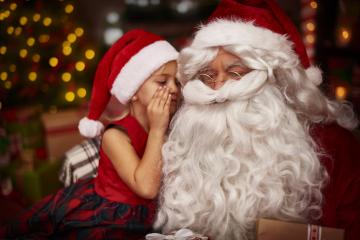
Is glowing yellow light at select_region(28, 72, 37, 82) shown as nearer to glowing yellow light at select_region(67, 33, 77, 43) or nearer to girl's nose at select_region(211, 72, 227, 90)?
glowing yellow light at select_region(67, 33, 77, 43)

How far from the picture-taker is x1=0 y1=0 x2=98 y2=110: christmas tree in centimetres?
302

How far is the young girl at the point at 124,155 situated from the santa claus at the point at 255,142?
139mm

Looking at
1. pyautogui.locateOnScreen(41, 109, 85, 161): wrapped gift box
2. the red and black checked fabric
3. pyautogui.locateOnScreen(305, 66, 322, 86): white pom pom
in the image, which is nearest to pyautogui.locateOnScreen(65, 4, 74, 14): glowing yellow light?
pyautogui.locateOnScreen(41, 109, 85, 161): wrapped gift box

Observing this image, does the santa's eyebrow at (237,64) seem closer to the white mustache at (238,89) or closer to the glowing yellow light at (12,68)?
the white mustache at (238,89)

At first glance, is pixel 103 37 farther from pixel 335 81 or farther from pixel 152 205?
pixel 152 205

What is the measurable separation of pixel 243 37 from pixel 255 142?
0.37 meters

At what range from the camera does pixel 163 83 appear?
165 cm

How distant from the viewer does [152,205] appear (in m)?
1.62

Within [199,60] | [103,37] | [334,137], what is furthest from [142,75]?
[103,37]

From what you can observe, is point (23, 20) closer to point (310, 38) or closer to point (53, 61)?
point (53, 61)

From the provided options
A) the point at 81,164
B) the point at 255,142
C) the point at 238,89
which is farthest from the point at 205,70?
the point at 81,164

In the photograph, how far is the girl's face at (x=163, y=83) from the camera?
5.32 feet

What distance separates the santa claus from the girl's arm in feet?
0.31

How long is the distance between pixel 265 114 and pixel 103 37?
138 inches
